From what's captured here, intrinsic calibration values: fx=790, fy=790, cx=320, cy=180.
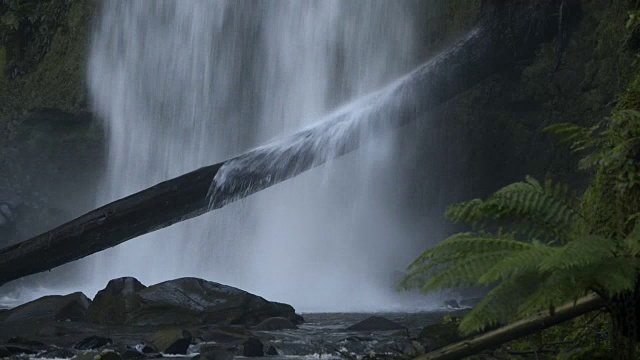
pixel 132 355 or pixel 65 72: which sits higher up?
pixel 65 72

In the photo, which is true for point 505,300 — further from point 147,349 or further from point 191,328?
point 191,328

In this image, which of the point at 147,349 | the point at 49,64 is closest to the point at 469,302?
the point at 147,349

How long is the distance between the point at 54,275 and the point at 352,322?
12010 mm

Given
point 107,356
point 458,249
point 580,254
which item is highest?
point 107,356

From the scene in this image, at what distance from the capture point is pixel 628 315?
3.36 meters

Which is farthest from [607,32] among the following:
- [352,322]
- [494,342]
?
[494,342]

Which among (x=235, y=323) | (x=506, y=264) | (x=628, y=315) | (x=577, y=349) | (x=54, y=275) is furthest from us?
(x=54, y=275)

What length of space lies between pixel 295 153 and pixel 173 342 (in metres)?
4.20

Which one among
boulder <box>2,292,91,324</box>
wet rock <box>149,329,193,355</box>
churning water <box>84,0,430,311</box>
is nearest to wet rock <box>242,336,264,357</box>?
wet rock <box>149,329,193,355</box>

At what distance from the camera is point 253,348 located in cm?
805

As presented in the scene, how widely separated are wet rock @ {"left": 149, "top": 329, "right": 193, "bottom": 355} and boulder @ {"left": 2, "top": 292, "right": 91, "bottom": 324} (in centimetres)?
333

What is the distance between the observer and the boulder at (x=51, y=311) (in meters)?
11.4

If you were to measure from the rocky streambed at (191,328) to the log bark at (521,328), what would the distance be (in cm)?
311

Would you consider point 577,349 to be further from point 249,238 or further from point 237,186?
point 249,238
